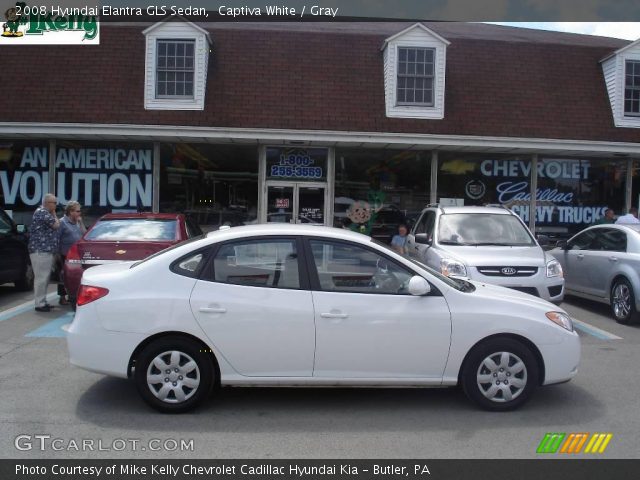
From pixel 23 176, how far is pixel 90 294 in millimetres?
10998

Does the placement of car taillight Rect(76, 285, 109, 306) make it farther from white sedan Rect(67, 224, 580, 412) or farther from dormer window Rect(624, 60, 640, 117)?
dormer window Rect(624, 60, 640, 117)

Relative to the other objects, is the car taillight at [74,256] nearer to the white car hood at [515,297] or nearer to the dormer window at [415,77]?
the white car hood at [515,297]

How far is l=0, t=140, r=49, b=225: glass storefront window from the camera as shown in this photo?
14867 millimetres

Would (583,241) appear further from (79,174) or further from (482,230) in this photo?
(79,174)

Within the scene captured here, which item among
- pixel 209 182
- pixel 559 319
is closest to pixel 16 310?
pixel 209 182

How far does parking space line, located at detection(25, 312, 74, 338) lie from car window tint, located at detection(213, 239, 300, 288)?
12.3 ft

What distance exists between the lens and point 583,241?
11.0m

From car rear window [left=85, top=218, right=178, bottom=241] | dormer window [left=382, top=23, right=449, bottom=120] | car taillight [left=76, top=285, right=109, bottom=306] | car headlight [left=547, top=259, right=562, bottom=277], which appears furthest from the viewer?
dormer window [left=382, top=23, right=449, bottom=120]

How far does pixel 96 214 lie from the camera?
15.0 meters

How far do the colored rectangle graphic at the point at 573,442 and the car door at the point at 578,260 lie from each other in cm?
598

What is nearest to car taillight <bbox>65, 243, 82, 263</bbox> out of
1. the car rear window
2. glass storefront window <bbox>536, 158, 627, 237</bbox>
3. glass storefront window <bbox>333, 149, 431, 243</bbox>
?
the car rear window

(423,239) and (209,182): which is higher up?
(209,182)
